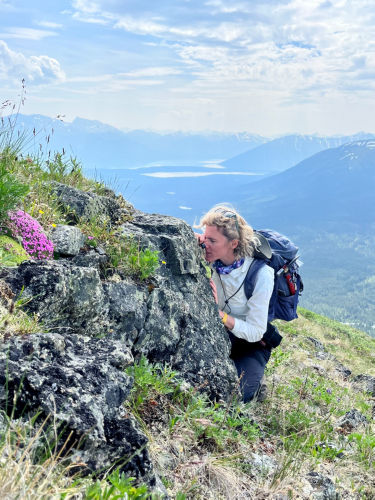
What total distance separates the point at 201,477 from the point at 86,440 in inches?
59.5

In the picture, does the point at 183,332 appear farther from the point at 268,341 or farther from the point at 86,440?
the point at 86,440

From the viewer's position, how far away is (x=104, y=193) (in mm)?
8609

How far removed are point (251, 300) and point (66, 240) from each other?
2.96 metres

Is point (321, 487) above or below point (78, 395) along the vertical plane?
below

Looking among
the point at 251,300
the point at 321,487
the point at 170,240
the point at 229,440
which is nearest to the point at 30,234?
the point at 170,240

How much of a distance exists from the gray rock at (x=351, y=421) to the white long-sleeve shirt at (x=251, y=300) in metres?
1.93

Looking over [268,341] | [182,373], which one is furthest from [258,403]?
[182,373]

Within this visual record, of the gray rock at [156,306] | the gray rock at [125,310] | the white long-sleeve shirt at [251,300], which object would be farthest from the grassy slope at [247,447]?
the white long-sleeve shirt at [251,300]

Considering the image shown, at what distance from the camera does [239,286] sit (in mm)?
6734

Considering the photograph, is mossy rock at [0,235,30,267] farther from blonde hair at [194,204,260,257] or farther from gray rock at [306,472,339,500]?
gray rock at [306,472,339,500]

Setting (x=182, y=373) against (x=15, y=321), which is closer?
(x=15, y=321)

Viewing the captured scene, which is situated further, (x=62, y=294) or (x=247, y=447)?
(x=247, y=447)

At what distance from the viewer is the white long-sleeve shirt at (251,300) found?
6.49m

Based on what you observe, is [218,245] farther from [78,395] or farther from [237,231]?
[78,395]
